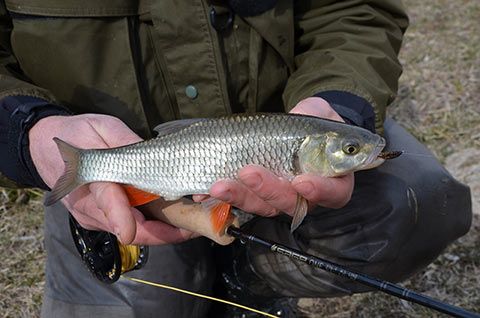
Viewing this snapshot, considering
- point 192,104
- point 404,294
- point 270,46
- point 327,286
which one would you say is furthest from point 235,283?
point 404,294

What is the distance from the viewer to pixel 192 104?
7.93 feet

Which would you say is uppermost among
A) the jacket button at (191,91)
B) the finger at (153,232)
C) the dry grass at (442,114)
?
the jacket button at (191,91)

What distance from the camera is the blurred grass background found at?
2764 millimetres

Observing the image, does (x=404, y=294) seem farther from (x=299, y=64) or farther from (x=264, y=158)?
(x=299, y=64)

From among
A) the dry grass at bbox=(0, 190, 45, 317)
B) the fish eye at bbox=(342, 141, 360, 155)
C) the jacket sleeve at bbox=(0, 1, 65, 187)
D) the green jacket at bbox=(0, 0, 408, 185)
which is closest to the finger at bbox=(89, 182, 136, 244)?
the jacket sleeve at bbox=(0, 1, 65, 187)

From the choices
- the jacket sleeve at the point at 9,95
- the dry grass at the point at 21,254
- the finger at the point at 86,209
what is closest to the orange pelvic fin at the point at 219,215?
the finger at the point at 86,209

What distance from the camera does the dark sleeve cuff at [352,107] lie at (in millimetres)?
2191

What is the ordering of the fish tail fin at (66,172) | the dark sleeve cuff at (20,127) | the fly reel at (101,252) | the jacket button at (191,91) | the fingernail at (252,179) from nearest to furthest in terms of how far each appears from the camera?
the fingernail at (252,179) < the fish tail fin at (66,172) < the dark sleeve cuff at (20,127) < the fly reel at (101,252) < the jacket button at (191,91)

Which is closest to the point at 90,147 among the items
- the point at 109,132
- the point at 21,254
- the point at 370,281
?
the point at 109,132

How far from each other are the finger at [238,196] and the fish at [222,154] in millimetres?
68

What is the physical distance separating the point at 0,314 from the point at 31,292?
15 centimetres

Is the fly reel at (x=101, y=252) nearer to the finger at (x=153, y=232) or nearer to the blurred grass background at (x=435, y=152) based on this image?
the finger at (x=153, y=232)

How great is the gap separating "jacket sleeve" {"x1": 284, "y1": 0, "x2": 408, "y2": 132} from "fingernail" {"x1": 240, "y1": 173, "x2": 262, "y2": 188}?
608 millimetres

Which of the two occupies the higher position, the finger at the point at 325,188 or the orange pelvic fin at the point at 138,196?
the finger at the point at 325,188
